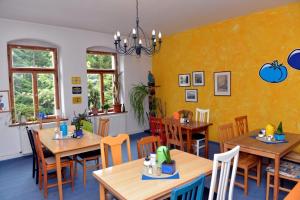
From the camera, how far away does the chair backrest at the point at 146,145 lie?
8.24ft

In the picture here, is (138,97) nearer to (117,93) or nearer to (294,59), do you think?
(117,93)

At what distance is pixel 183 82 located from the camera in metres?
5.95

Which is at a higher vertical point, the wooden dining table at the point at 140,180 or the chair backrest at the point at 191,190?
the chair backrest at the point at 191,190

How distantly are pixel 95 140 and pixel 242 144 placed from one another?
6.80 ft

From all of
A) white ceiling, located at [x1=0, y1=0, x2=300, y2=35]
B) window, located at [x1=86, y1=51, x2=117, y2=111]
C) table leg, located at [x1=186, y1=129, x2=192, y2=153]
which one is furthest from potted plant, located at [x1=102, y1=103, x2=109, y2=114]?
table leg, located at [x1=186, y1=129, x2=192, y2=153]

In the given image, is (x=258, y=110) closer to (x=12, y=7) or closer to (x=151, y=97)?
(x=151, y=97)

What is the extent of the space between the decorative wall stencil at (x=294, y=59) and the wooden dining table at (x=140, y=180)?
9.62ft

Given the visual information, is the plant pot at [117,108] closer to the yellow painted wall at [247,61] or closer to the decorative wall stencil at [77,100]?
Result: the decorative wall stencil at [77,100]

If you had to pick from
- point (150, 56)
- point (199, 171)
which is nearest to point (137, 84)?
point (150, 56)

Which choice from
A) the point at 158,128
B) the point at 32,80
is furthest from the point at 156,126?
the point at 32,80

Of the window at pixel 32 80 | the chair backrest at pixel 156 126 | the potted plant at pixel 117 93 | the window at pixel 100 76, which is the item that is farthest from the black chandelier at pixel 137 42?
the window at pixel 32 80

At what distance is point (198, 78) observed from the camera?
5.54 meters

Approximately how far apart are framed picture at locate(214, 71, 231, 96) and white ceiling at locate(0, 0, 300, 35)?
1239 millimetres

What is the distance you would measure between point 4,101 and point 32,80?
2.45 feet
